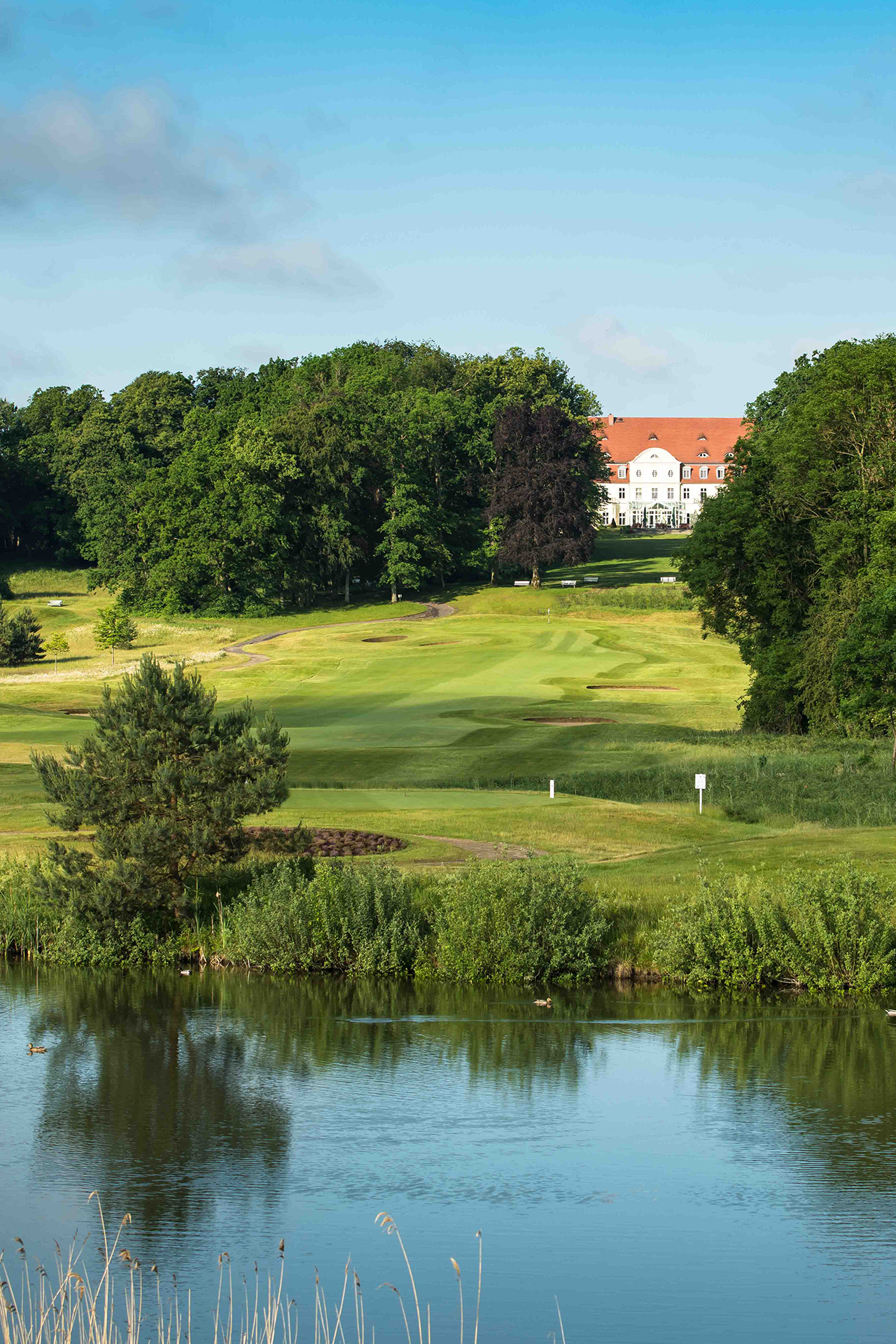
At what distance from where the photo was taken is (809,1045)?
2056 centimetres

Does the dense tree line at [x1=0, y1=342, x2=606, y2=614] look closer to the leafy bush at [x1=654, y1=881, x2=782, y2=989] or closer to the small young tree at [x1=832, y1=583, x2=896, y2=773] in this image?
the small young tree at [x1=832, y1=583, x2=896, y2=773]

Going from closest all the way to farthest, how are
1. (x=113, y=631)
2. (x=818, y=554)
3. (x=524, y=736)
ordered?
(x=524, y=736) → (x=818, y=554) → (x=113, y=631)

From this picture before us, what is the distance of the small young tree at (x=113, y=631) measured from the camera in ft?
284

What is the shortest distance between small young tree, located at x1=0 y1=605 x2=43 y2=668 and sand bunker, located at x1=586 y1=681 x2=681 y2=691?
116ft

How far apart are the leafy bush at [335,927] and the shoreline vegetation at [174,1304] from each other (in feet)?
34.0

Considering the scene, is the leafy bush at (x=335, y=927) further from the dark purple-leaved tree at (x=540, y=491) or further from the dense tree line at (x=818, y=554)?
the dark purple-leaved tree at (x=540, y=491)

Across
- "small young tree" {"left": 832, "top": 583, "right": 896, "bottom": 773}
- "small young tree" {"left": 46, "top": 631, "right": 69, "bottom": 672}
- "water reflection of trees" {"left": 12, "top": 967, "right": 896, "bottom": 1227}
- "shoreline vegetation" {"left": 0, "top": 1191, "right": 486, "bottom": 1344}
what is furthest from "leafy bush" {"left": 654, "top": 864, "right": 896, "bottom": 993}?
"small young tree" {"left": 46, "top": 631, "right": 69, "bottom": 672}

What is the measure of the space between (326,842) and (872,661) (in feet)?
66.6

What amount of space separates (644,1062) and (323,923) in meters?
6.71

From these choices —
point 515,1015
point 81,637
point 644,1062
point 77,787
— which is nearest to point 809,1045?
Answer: point 644,1062

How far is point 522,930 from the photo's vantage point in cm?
2339

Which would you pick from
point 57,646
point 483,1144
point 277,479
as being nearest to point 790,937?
point 483,1144

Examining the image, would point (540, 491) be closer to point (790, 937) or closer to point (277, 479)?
point (277, 479)

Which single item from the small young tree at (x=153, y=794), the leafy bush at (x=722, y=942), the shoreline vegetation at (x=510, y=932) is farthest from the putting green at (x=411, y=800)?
the leafy bush at (x=722, y=942)
